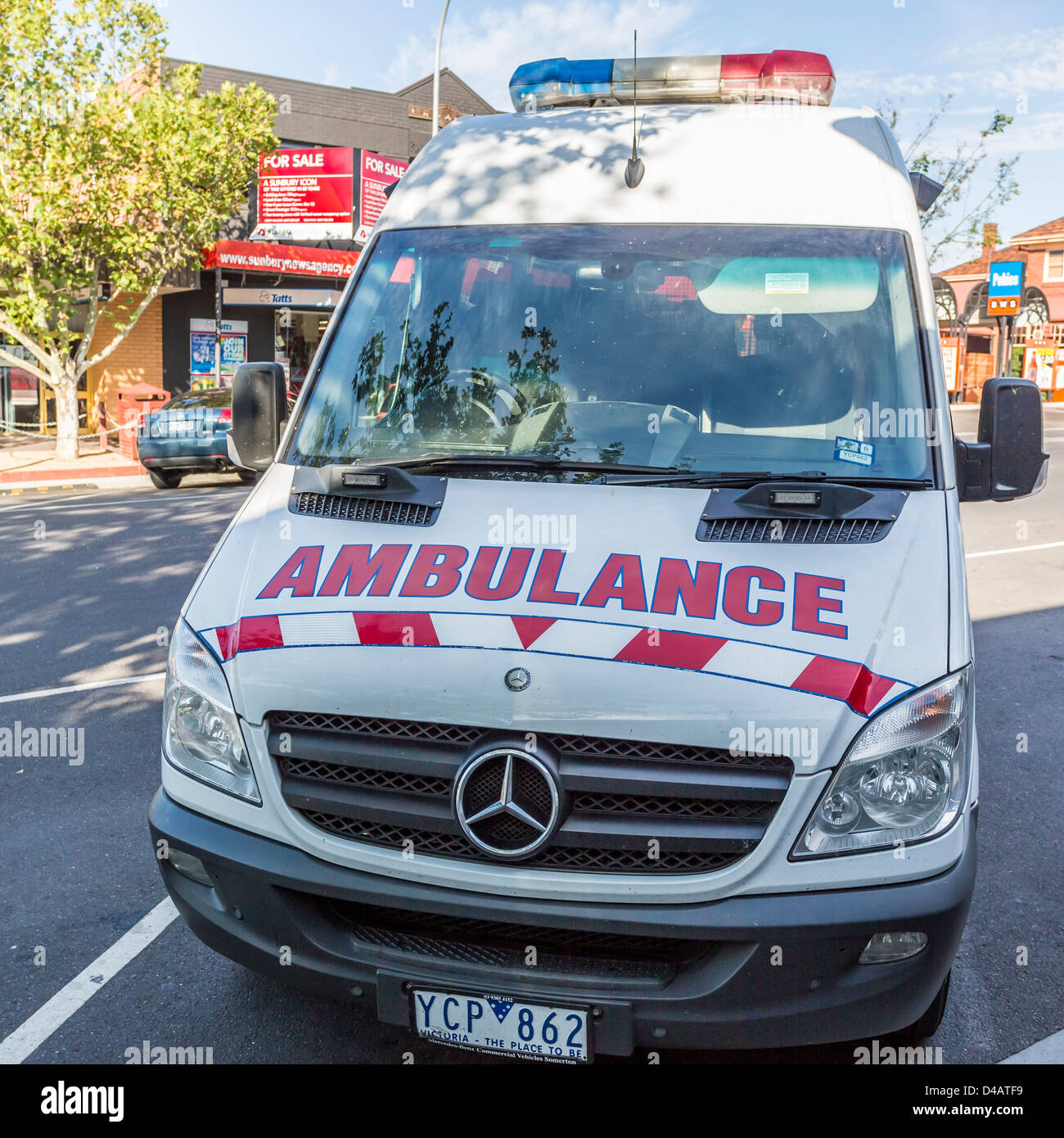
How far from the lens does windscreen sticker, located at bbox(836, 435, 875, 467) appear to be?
10.1ft

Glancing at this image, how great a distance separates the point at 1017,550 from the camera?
11.1 meters

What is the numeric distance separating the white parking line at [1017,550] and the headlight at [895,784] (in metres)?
8.80

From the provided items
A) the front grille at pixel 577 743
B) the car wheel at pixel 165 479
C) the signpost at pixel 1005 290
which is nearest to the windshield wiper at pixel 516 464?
the front grille at pixel 577 743

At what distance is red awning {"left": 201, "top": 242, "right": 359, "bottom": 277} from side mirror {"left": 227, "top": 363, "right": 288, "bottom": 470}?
744 inches

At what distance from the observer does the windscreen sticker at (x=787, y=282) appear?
3.44 m

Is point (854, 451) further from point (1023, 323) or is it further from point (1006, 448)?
point (1023, 323)

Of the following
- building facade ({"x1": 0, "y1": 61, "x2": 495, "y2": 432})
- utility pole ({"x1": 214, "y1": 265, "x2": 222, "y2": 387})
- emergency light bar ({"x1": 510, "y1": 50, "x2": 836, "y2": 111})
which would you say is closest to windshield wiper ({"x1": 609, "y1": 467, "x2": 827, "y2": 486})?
emergency light bar ({"x1": 510, "y1": 50, "x2": 836, "y2": 111})

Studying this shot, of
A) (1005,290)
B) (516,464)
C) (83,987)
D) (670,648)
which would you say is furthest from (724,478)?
(1005,290)

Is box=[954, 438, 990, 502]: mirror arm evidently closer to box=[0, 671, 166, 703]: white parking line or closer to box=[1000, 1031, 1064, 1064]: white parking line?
box=[1000, 1031, 1064, 1064]: white parking line
